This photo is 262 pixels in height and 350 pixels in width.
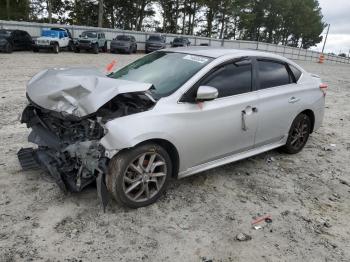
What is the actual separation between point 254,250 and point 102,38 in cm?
2621

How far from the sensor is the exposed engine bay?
3.49 metres

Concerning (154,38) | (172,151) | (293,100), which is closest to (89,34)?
(154,38)

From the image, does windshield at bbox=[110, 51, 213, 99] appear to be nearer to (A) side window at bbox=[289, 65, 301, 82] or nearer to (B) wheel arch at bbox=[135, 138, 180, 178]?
(B) wheel arch at bbox=[135, 138, 180, 178]

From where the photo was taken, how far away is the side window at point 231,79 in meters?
4.25

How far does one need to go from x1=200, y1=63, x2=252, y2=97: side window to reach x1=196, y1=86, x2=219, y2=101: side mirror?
0.69 ft

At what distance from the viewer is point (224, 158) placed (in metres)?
4.43

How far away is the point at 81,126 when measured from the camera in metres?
3.70

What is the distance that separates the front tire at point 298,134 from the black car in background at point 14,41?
1975cm

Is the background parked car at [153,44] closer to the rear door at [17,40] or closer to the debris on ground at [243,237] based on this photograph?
the rear door at [17,40]

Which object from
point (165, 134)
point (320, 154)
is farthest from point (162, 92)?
point (320, 154)

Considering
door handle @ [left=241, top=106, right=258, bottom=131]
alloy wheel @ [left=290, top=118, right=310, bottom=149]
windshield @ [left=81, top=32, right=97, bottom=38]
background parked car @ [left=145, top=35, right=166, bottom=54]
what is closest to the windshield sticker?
door handle @ [left=241, top=106, right=258, bottom=131]

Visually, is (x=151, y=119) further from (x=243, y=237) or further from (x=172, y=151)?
(x=243, y=237)

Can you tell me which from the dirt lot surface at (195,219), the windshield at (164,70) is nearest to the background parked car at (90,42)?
the dirt lot surface at (195,219)

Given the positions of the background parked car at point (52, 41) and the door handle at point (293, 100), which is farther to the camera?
the background parked car at point (52, 41)
